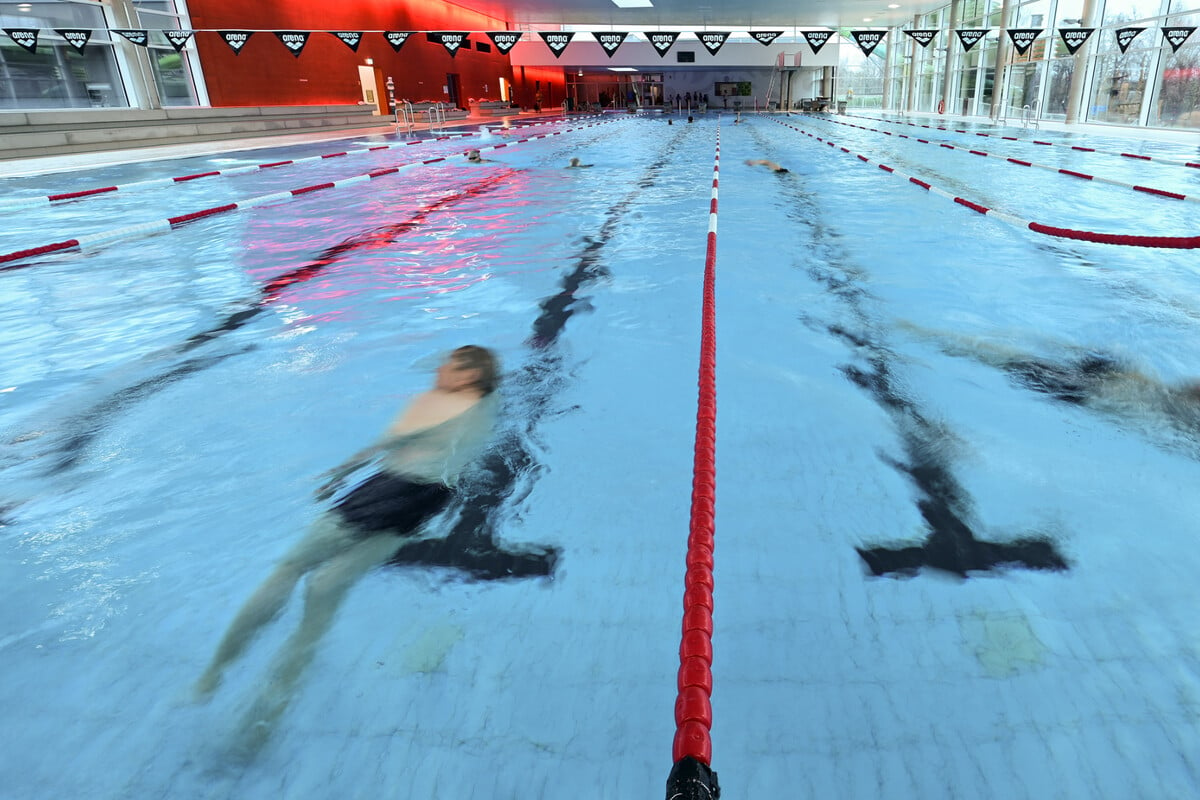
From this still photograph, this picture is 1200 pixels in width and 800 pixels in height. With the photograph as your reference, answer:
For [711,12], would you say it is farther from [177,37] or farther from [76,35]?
[76,35]

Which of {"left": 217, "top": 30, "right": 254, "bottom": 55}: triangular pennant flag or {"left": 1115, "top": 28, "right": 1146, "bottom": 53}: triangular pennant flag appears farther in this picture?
{"left": 217, "top": 30, "right": 254, "bottom": 55}: triangular pennant flag

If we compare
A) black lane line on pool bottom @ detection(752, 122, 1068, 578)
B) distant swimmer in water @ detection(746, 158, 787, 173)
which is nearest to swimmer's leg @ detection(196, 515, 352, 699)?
black lane line on pool bottom @ detection(752, 122, 1068, 578)

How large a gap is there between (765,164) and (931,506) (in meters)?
9.15

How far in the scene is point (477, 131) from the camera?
18.7 metres

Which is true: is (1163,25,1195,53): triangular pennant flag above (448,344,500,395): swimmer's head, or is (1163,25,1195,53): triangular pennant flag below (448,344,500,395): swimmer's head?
above

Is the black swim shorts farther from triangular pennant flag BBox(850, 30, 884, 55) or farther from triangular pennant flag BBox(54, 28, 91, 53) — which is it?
triangular pennant flag BBox(850, 30, 884, 55)

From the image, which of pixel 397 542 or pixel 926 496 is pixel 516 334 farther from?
pixel 926 496

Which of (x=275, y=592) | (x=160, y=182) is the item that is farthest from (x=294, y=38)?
(x=275, y=592)

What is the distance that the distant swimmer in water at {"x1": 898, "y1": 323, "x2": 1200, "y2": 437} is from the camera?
7.81 feet

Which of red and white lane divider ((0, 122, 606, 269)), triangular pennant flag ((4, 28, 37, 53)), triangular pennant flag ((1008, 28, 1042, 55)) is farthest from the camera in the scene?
triangular pennant flag ((1008, 28, 1042, 55))

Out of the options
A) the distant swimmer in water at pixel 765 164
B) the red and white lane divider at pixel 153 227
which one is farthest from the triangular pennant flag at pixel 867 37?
the red and white lane divider at pixel 153 227

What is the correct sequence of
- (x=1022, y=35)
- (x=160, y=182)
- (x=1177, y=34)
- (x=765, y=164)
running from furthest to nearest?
(x=1022, y=35)
(x=1177, y=34)
(x=765, y=164)
(x=160, y=182)

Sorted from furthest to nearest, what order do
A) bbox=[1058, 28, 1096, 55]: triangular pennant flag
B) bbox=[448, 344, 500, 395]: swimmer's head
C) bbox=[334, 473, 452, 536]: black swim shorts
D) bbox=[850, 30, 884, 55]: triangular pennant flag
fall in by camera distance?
bbox=[850, 30, 884, 55]: triangular pennant flag
bbox=[1058, 28, 1096, 55]: triangular pennant flag
bbox=[448, 344, 500, 395]: swimmer's head
bbox=[334, 473, 452, 536]: black swim shorts

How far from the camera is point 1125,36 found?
46.1ft
